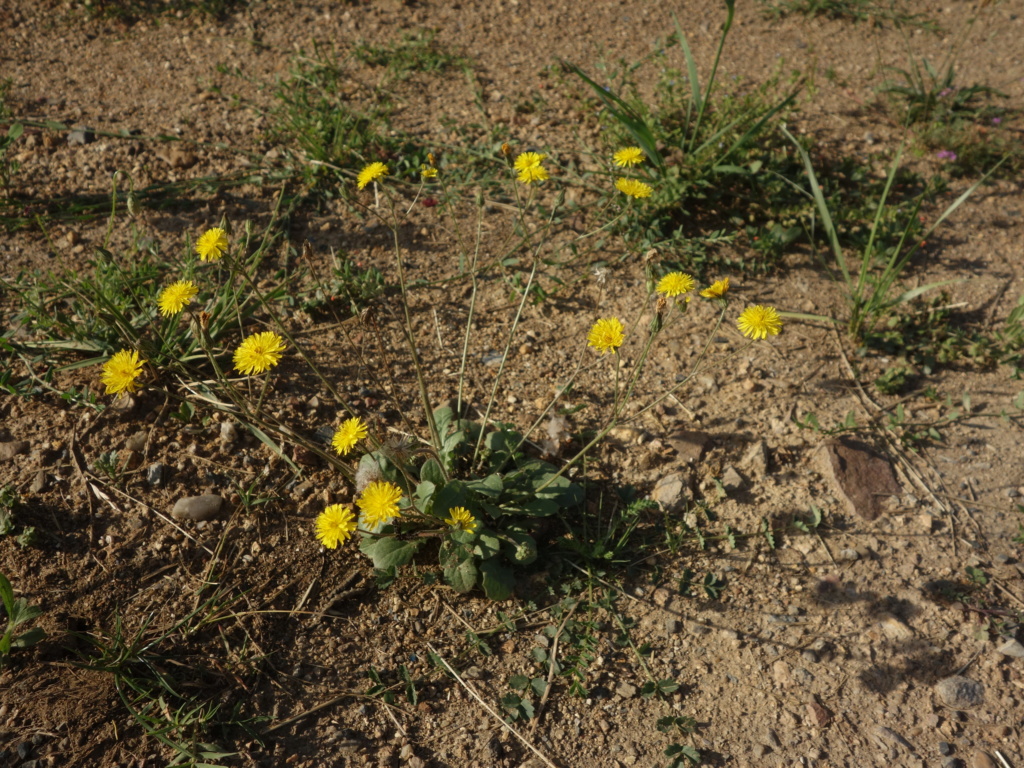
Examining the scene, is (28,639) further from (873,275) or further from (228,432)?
(873,275)

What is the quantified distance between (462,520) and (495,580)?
234 mm

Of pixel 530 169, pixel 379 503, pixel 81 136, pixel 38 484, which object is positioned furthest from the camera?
pixel 81 136

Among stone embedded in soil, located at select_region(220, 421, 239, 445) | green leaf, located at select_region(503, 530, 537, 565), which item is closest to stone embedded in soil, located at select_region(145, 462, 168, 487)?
stone embedded in soil, located at select_region(220, 421, 239, 445)

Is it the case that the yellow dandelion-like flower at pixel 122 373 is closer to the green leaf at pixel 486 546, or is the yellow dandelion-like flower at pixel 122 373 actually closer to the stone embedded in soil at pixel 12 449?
the stone embedded in soil at pixel 12 449

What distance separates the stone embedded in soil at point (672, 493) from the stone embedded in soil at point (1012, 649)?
965 millimetres

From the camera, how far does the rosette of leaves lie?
2.00m

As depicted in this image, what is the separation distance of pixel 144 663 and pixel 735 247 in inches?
106

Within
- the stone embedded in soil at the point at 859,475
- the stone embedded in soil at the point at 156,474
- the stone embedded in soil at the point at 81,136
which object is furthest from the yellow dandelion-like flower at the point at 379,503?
the stone embedded in soil at the point at 81,136

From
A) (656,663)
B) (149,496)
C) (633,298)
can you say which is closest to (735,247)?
(633,298)

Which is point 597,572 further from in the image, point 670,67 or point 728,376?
point 670,67

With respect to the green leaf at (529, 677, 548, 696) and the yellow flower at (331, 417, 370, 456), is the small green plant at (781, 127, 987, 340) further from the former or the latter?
the yellow flower at (331, 417, 370, 456)

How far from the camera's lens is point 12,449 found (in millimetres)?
2275

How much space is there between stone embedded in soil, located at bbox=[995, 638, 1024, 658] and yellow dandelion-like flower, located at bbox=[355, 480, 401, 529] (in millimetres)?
1794

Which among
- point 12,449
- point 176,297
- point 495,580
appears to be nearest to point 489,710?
point 495,580
